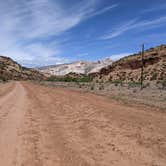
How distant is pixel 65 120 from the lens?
12.6 m

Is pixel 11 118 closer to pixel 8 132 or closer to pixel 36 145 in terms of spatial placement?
pixel 8 132

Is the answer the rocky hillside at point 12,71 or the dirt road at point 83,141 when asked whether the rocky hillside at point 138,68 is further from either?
the rocky hillside at point 12,71

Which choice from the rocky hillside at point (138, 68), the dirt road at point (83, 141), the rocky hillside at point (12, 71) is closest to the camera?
the dirt road at point (83, 141)

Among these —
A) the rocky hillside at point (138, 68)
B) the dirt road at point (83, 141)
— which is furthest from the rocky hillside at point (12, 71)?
the dirt road at point (83, 141)

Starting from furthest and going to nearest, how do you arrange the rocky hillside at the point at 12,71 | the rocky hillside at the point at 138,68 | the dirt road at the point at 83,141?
1. the rocky hillside at the point at 12,71
2. the rocky hillside at the point at 138,68
3. the dirt road at the point at 83,141

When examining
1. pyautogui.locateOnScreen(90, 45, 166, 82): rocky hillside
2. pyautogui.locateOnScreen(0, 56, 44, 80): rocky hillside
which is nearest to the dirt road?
pyautogui.locateOnScreen(90, 45, 166, 82): rocky hillside

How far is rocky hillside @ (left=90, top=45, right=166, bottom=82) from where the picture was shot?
71688 millimetres

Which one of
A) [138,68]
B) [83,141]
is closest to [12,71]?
[138,68]

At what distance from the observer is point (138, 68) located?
82.6 metres

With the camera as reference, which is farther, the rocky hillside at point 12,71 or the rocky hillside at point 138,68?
the rocky hillside at point 12,71

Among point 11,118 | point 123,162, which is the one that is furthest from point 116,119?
point 123,162

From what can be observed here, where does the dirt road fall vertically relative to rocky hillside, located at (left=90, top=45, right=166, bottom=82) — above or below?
below

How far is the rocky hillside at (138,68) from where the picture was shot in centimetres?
7169

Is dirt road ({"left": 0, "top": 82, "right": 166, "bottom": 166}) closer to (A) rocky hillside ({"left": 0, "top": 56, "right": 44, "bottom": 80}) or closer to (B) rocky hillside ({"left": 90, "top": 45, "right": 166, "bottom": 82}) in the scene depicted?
(B) rocky hillside ({"left": 90, "top": 45, "right": 166, "bottom": 82})
